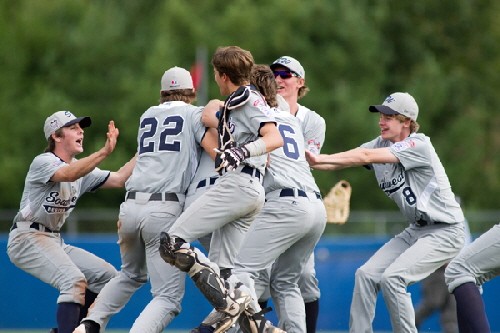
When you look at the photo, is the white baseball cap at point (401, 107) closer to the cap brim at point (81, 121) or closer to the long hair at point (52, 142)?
the cap brim at point (81, 121)

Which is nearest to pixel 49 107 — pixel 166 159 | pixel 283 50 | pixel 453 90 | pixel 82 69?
pixel 82 69

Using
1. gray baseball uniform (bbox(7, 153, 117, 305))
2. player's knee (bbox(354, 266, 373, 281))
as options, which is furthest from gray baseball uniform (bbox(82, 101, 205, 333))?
player's knee (bbox(354, 266, 373, 281))

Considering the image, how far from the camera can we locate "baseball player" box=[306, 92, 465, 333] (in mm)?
9898

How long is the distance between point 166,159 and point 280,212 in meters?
1.08

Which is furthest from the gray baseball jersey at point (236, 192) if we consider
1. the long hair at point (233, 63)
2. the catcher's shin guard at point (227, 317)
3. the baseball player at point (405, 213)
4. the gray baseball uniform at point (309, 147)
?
the gray baseball uniform at point (309, 147)

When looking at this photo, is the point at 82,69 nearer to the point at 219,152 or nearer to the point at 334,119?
the point at 334,119

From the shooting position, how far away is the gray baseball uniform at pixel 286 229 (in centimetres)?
940

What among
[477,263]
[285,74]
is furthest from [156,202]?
[477,263]

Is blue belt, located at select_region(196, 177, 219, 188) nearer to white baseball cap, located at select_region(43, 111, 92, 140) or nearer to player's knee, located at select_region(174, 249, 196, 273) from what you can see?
player's knee, located at select_region(174, 249, 196, 273)

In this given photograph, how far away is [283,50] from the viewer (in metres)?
34.3

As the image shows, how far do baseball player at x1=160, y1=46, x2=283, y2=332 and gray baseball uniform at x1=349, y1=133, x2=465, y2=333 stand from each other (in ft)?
4.47

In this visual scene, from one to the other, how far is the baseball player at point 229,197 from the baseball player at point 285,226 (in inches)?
6.8

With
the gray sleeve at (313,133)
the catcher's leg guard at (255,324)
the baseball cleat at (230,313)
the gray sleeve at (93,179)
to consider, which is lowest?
the catcher's leg guard at (255,324)

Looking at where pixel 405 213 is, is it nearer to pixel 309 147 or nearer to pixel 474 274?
pixel 474 274
